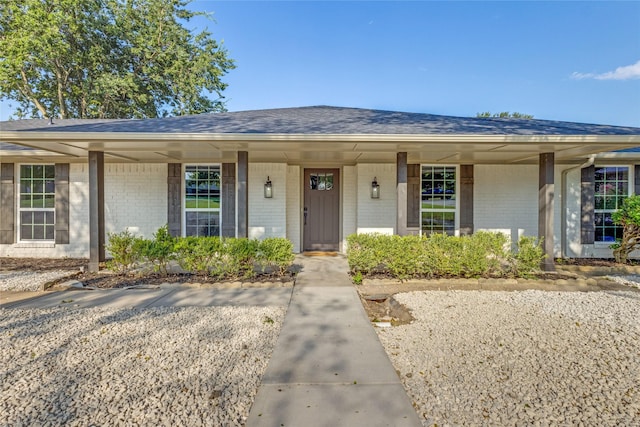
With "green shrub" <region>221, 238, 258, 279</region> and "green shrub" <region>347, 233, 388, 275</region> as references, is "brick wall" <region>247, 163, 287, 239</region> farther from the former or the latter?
"green shrub" <region>347, 233, 388, 275</region>

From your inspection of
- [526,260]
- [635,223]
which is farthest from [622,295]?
[635,223]

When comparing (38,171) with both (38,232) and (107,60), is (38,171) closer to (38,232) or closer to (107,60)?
(38,232)

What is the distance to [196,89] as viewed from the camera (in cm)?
1619

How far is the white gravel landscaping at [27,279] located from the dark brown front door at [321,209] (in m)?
4.96

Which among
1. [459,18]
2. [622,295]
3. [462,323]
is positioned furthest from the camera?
[459,18]

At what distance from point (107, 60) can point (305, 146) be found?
47.5 feet

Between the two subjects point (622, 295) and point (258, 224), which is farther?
point (258, 224)

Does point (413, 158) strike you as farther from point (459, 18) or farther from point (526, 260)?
point (459, 18)

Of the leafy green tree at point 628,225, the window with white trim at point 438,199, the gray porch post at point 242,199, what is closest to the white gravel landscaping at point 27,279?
the gray porch post at point 242,199

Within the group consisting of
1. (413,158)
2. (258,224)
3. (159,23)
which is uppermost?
(159,23)

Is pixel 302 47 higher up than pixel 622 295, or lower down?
higher up

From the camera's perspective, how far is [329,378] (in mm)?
2383

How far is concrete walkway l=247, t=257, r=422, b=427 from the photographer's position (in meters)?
1.94

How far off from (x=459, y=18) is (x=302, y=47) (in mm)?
5962
